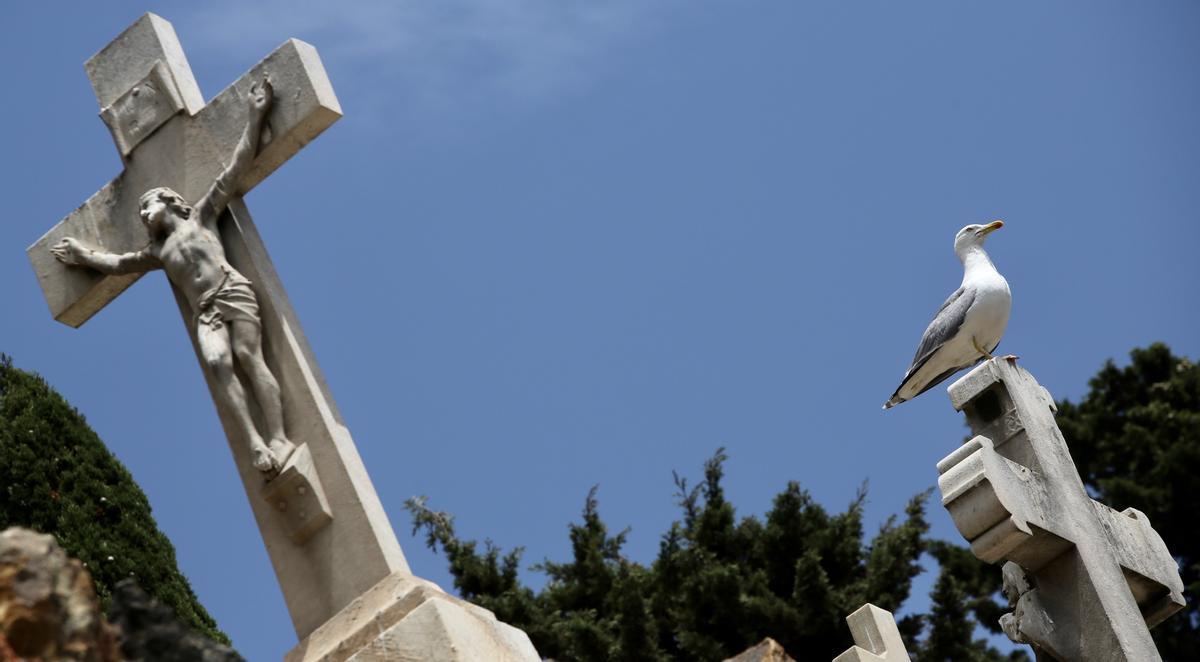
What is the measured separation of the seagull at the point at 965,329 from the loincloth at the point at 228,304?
8.45 ft

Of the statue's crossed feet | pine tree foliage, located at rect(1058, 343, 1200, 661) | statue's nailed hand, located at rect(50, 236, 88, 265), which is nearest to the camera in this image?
the statue's crossed feet

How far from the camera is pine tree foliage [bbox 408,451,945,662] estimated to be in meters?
14.8

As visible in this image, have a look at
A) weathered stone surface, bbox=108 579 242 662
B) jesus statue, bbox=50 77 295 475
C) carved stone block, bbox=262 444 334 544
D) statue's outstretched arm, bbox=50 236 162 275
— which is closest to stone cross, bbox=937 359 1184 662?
carved stone block, bbox=262 444 334 544

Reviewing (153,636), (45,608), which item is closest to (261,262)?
(153,636)

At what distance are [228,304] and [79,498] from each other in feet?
13.1

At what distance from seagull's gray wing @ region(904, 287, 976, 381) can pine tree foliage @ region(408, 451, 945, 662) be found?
7.93m

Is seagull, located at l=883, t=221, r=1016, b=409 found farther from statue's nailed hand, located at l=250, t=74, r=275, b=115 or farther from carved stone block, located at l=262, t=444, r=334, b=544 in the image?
statue's nailed hand, located at l=250, t=74, r=275, b=115

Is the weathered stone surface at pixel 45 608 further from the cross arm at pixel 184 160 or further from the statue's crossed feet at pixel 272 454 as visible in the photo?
the cross arm at pixel 184 160

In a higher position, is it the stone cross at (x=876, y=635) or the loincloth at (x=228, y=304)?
the loincloth at (x=228, y=304)

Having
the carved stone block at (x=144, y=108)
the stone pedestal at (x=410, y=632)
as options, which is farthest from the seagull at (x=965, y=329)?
the carved stone block at (x=144, y=108)

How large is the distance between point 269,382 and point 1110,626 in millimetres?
3349

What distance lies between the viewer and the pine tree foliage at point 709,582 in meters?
14.8

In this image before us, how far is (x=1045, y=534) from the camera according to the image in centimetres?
571

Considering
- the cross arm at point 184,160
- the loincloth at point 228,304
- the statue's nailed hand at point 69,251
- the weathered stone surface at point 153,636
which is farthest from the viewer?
the statue's nailed hand at point 69,251
